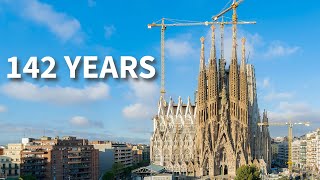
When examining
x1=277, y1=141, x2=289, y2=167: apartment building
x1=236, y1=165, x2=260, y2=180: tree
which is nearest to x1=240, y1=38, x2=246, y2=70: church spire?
x1=236, y1=165, x2=260, y2=180: tree

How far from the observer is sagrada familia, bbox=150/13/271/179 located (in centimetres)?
8638

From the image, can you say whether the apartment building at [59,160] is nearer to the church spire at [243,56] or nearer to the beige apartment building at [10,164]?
the beige apartment building at [10,164]

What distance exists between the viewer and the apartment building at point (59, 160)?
235ft

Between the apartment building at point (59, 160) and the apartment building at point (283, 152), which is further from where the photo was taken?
the apartment building at point (283, 152)

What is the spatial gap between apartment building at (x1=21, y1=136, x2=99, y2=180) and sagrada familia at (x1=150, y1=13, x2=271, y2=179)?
14577 millimetres

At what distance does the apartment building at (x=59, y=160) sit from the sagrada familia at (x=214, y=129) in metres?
14.6

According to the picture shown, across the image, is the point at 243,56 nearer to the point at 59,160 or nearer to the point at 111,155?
the point at 111,155

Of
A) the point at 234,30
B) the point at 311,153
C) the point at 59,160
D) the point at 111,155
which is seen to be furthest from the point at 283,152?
the point at 59,160

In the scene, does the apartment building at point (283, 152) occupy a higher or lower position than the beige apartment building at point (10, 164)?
lower

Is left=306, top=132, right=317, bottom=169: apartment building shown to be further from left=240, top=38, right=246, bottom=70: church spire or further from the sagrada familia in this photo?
left=240, top=38, right=246, bottom=70: church spire

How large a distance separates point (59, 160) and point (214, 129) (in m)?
27.2

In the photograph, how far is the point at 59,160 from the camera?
76062 millimetres

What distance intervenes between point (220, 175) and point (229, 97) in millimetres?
13787

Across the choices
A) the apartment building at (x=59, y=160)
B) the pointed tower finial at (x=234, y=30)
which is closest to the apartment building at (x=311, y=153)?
the pointed tower finial at (x=234, y=30)
